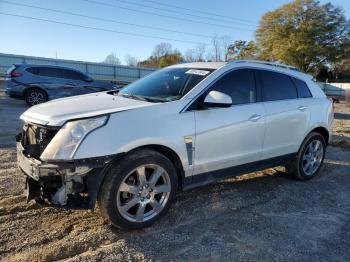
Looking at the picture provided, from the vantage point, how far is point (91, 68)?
32.1 meters

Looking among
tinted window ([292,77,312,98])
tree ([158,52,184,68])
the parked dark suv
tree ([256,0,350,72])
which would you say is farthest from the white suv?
tree ([158,52,184,68])

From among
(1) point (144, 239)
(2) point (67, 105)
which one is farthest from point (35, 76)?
(1) point (144, 239)

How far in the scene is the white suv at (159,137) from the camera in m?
3.38

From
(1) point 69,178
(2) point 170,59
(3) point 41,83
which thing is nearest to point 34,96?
(3) point 41,83

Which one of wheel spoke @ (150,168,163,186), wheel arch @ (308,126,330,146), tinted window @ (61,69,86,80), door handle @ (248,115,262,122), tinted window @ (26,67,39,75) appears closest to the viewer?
wheel spoke @ (150,168,163,186)

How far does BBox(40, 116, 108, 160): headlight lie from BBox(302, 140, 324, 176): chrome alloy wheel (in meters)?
3.70

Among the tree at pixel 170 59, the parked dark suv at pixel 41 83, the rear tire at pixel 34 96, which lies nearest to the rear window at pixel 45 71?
the parked dark suv at pixel 41 83

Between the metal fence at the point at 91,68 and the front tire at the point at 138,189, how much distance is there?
2667 cm

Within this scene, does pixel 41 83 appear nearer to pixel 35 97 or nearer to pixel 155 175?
pixel 35 97

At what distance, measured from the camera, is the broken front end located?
329 cm

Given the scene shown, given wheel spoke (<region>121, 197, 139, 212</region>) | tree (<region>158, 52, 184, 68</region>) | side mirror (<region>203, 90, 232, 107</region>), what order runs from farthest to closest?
tree (<region>158, 52, 184, 68</region>) < side mirror (<region>203, 90, 232, 107</region>) < wheel spoke (<region>121, 197, 139, 212</region>)

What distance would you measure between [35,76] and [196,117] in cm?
1103

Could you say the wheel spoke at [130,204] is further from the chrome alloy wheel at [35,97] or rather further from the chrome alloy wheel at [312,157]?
the chrome alloy wheel at [35,97]

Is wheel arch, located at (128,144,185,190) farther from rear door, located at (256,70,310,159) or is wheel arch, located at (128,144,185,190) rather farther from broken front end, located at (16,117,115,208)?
rear door, located at (256,70,310,159)
